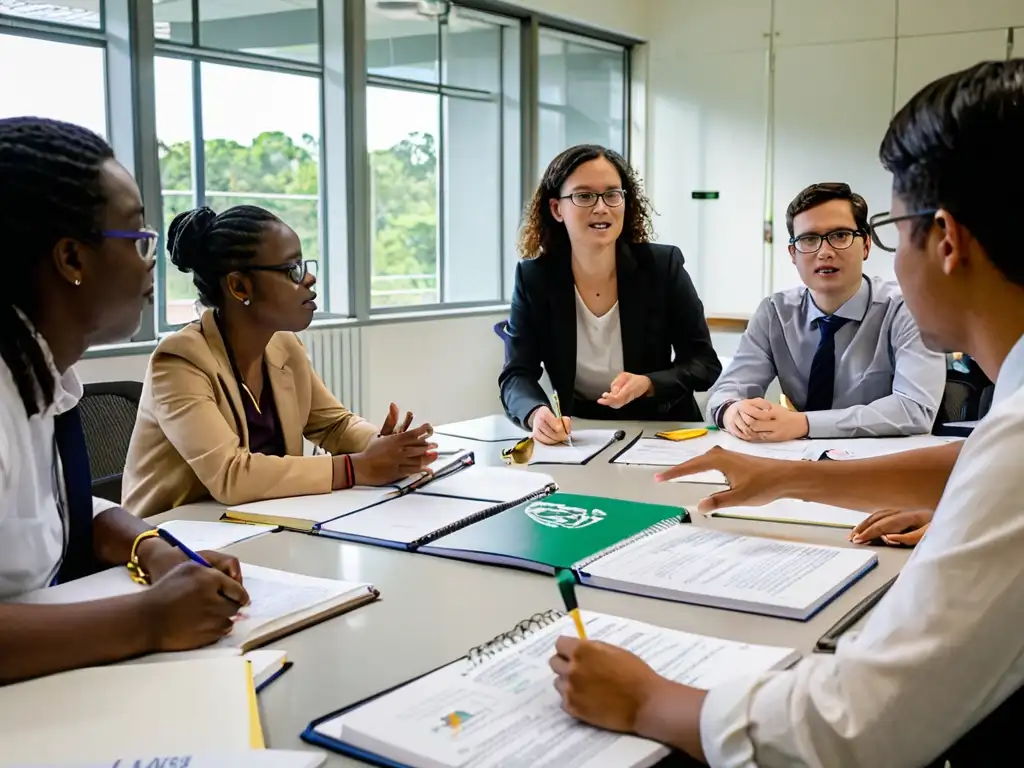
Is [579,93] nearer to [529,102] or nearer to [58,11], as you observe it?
[529,102]

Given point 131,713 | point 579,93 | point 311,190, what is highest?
point 579,93

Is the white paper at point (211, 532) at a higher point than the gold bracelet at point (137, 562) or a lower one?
lower

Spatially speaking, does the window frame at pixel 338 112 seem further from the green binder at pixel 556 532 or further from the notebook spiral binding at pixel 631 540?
the notebook spiral binding at pixel 631 540

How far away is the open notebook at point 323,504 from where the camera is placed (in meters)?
1.75

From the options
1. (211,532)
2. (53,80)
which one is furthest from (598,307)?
(53,80)

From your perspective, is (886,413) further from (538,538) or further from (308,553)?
(308,553)

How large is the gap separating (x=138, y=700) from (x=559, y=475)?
119 centimetres

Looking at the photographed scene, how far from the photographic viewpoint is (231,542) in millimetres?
1632

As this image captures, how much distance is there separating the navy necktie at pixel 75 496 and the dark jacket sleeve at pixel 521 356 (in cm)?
140

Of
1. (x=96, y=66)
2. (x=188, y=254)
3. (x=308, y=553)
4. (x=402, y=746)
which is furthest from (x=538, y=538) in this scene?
(x=96, y=66)

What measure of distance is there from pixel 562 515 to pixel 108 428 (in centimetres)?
116

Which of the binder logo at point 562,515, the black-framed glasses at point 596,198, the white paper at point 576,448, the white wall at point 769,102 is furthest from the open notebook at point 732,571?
the white wall at point 769,102

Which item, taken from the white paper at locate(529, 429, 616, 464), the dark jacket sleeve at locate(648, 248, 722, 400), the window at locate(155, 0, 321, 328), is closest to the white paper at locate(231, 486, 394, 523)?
the white paper at locate(529, 429, 616, 464)

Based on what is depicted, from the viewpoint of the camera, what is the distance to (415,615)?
1.29 metres
